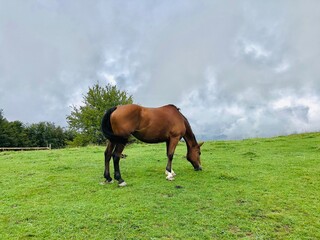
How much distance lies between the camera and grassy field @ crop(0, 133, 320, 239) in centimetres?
421

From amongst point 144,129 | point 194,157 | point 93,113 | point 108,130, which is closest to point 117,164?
point 108,130

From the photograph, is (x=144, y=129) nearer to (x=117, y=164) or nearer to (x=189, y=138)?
(x=117, y=164)

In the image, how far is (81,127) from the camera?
132 feet

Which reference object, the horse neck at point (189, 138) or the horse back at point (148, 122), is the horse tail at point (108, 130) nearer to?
the horse back at point (148, 122)

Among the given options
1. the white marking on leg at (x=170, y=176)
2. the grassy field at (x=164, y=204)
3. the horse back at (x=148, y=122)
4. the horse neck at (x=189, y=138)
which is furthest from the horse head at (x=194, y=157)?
the white marking on leg at (x=170, y=176)

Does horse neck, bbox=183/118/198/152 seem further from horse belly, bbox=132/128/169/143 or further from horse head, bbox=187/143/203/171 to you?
horse belly, bbox=132/128/169/143

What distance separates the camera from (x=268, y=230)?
429cm

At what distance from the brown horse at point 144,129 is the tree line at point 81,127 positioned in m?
31.3

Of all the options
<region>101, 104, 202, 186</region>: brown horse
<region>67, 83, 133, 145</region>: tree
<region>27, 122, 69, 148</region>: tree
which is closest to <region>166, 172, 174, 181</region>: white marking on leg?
<region>101, 104, 202, 186</region>: brown horse

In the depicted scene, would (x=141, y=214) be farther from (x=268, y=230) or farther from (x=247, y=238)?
(x=268, y=230)

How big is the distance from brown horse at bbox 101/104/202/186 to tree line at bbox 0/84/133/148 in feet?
103

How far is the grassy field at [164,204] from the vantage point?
4211 millimetres

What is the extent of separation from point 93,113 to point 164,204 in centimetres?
3495

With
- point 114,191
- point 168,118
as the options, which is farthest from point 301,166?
point 114,191
